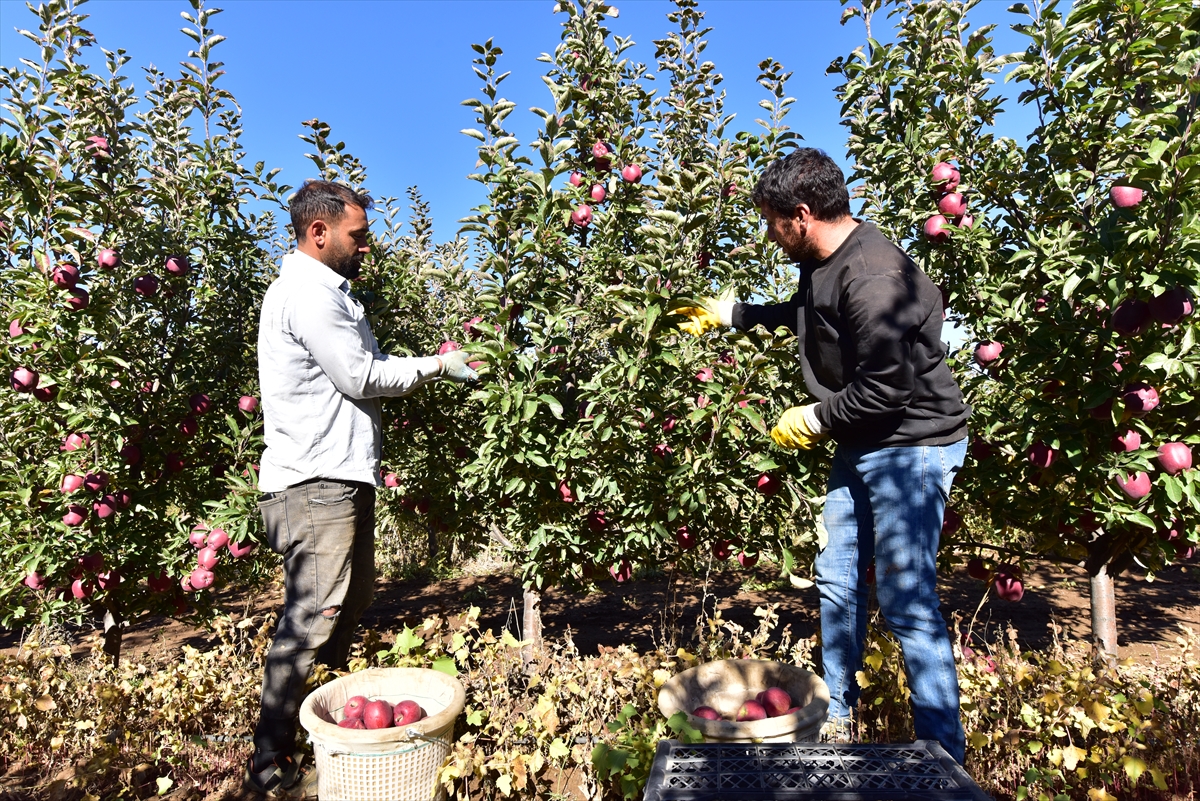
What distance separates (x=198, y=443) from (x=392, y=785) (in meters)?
2.21

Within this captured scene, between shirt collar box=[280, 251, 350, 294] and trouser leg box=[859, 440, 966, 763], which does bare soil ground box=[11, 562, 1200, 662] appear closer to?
trouser leg box=[859, 440, 966, 763]

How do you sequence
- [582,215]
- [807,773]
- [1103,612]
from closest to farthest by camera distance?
[807,773]
[582,215]
[1103,612]

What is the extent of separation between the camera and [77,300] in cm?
294

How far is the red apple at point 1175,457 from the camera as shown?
2.19 metres

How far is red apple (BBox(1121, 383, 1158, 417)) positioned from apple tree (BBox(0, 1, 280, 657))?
10.5 feet

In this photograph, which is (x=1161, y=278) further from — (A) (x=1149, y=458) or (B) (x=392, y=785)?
(B) (x=392, y=785)

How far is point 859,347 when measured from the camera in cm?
182

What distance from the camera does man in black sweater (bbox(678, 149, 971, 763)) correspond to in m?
1.82

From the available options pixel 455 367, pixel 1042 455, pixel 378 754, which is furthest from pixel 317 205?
pixel 1042 455

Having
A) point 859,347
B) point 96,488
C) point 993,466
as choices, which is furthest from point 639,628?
point 859,347

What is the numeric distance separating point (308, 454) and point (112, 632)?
238cm

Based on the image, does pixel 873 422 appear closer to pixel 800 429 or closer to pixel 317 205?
pixel 800 429

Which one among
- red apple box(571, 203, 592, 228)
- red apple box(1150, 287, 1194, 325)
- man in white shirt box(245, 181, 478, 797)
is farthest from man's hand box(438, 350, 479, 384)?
red apple box(1150, 287, 1194, 325)

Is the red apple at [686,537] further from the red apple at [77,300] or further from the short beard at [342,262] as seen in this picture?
the red apple at [77,300]
